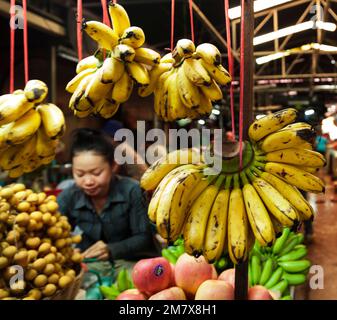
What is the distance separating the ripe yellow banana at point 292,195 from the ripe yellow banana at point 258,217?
Result: 0.05 meters

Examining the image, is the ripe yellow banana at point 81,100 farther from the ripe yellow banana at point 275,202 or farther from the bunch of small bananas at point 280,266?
the bunch of small bananas at point 280,266

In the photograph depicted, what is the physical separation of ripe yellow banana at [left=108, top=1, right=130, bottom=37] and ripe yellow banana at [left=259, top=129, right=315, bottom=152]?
1.53 feet

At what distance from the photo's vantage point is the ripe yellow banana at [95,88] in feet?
3.23

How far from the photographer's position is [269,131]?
41.9 inches

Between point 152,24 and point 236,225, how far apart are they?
383 centimetres

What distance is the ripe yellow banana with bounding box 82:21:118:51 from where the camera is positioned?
1.00m

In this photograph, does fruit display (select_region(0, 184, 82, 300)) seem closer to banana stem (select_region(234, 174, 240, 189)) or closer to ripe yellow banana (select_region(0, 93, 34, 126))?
ripe yellow banana (select_region(0, 93, 34, 126))

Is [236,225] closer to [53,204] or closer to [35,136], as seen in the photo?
[35,136]

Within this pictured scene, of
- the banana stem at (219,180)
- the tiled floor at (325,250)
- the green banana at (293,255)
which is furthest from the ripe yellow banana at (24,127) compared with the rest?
the tiled floor at (325,250)

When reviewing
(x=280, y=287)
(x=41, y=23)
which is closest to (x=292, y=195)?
(x=280, y=287)

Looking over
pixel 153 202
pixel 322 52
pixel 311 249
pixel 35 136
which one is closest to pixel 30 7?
pixel 322 52

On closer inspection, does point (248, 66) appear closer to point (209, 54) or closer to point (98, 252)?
point (209, 54)

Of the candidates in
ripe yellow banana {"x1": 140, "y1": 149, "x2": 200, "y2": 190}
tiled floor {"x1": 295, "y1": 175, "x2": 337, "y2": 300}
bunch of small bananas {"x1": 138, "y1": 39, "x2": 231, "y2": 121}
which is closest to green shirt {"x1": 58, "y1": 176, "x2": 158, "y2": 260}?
tiled floor {"x1": 295, "y1": 175, "x2": 337, "y2": 300}

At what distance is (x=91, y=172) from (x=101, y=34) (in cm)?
155
